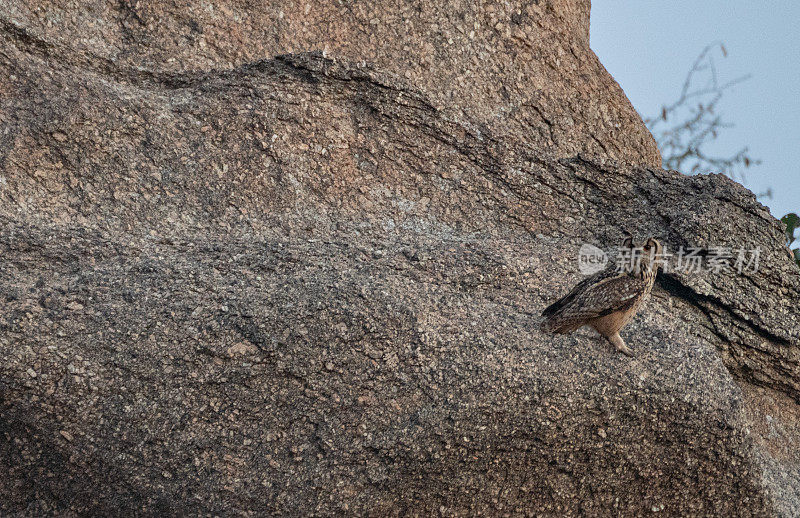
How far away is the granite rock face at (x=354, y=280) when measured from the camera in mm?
5676

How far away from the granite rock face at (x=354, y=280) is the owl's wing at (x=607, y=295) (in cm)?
34

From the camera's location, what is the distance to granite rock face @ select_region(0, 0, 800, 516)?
5676mm

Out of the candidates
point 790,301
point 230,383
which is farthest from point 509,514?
point 790,301

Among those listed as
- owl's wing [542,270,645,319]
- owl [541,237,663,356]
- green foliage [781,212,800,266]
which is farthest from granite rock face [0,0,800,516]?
green foliage [781,212,800,266]

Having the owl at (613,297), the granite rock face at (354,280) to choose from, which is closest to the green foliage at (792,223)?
the granite rock face at (354,280)

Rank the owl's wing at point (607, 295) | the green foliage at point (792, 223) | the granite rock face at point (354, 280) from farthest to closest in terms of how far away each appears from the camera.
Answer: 1. the green foliage at point (792, 223)
2. the owl's wing at point (607, 295)
3. the granite rock face at point (354, 280)

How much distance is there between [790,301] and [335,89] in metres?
4.95

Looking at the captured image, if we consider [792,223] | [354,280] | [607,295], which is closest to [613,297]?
[607,295]

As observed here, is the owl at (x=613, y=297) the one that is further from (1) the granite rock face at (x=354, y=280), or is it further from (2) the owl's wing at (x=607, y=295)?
(1) the granite rock face at (x=354, y=280)

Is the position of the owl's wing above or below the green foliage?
below

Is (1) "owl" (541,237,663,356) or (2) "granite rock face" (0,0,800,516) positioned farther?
(1) "owl" (541,237,663,356)

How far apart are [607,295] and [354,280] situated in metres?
2.02

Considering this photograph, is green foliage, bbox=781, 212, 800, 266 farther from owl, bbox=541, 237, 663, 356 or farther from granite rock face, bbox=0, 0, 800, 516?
owl, bbox=541, 237, 663, 356

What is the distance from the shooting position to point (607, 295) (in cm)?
602
